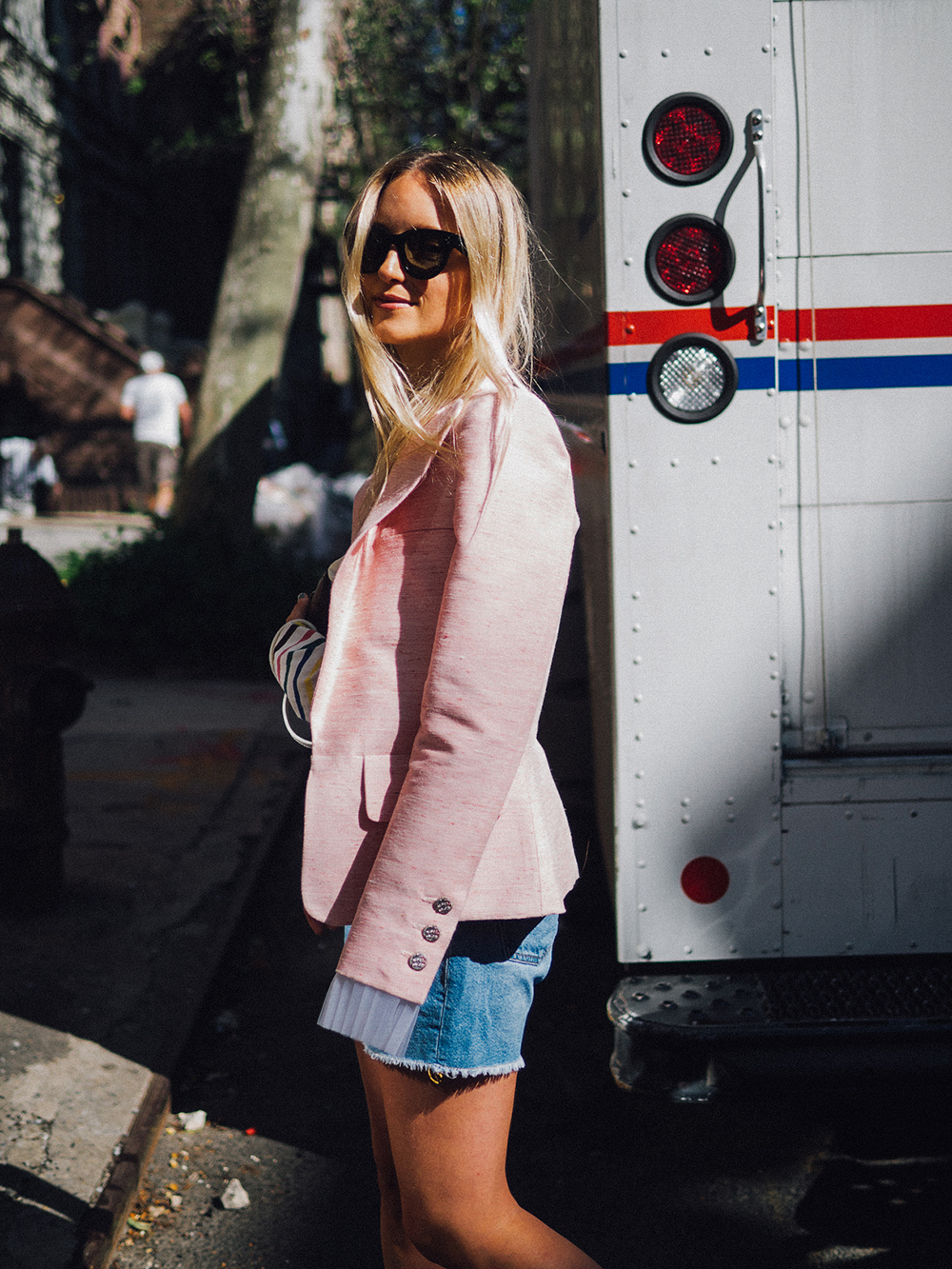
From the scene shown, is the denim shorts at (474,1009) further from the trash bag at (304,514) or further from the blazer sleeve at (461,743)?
the trash bag at (304,514)

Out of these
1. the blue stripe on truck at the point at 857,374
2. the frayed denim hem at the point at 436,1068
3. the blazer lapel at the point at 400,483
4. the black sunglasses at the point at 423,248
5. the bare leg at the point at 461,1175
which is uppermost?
the black sunglasses at the point at 423,248

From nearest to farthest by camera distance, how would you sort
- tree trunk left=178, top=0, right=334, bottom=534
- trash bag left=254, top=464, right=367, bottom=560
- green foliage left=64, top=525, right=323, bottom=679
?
green foliage left=64, top=525, right=323, bottom=679 → tree trunk left=178, top=0, right=334, bottom=534 → trash bag left=254, top=464, right=367, bottom=560

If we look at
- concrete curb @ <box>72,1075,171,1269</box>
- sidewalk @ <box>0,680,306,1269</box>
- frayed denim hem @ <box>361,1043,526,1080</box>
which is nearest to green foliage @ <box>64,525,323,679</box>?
sidewalk @ <box>0,680,306,1269</box>

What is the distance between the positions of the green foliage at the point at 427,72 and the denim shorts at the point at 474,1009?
57.5 feet

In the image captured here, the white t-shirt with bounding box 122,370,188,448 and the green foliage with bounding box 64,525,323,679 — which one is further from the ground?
the white t-shirt with bounding box 122,370,188,448

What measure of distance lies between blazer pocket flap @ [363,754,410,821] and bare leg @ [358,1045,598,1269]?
35 centimetres

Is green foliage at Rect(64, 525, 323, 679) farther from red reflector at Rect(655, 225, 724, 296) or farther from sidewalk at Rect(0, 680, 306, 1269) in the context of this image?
red reflector at Rect(655, 225, 724, 296)

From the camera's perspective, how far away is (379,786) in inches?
62.7

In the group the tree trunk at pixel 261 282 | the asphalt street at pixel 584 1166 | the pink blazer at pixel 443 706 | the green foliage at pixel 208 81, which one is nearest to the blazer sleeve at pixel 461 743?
the pink blazer at pixel 443 706

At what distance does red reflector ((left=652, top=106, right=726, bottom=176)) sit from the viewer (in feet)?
7.97

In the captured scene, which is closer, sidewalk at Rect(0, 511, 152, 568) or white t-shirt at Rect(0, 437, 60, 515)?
sidewalk at Rect(0, 511, 152, 568)


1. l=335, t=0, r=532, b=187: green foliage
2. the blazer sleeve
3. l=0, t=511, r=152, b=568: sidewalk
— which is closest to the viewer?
the blazer sleeve

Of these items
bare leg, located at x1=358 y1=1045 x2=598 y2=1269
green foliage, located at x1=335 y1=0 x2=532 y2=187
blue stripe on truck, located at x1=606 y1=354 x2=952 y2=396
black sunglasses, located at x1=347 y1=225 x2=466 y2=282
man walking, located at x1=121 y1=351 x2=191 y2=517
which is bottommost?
bare leg, located at x1=358 y1=1045 x2=598 y2=1269

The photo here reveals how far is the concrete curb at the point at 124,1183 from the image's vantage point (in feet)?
8.44
